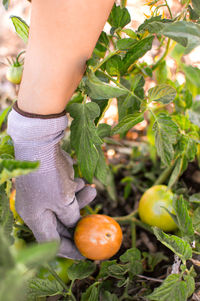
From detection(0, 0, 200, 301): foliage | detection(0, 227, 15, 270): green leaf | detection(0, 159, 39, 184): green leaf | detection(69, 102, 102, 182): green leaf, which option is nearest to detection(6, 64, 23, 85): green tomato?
detection(0, 0, 200, 301): foliage

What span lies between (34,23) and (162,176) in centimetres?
77

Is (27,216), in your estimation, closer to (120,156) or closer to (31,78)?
(31,78)

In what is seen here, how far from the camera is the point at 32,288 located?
693 mm

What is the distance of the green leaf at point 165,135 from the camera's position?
0.78 metres

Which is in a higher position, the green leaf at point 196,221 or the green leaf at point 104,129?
the green leaf at point 104,129

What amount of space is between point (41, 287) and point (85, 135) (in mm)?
368

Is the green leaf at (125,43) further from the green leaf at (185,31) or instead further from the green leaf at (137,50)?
the green leaf at (185,31)

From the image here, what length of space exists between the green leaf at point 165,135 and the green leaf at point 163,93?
6 centimetres

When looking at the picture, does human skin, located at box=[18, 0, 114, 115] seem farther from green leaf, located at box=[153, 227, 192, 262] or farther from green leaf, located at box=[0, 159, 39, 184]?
green leaf, located at box=[153, 227, 192, 262]

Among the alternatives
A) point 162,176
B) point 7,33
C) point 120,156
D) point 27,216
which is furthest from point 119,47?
point 7,33

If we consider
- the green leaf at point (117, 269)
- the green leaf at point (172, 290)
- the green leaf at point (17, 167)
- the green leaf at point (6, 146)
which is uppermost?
the green leaf at point (17, 167)

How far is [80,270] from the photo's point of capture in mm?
825

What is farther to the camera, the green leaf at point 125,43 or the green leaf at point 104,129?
the green leaf at point 104,129

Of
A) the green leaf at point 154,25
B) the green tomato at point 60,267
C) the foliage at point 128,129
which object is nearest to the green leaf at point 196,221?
the foliage at point 128,129
